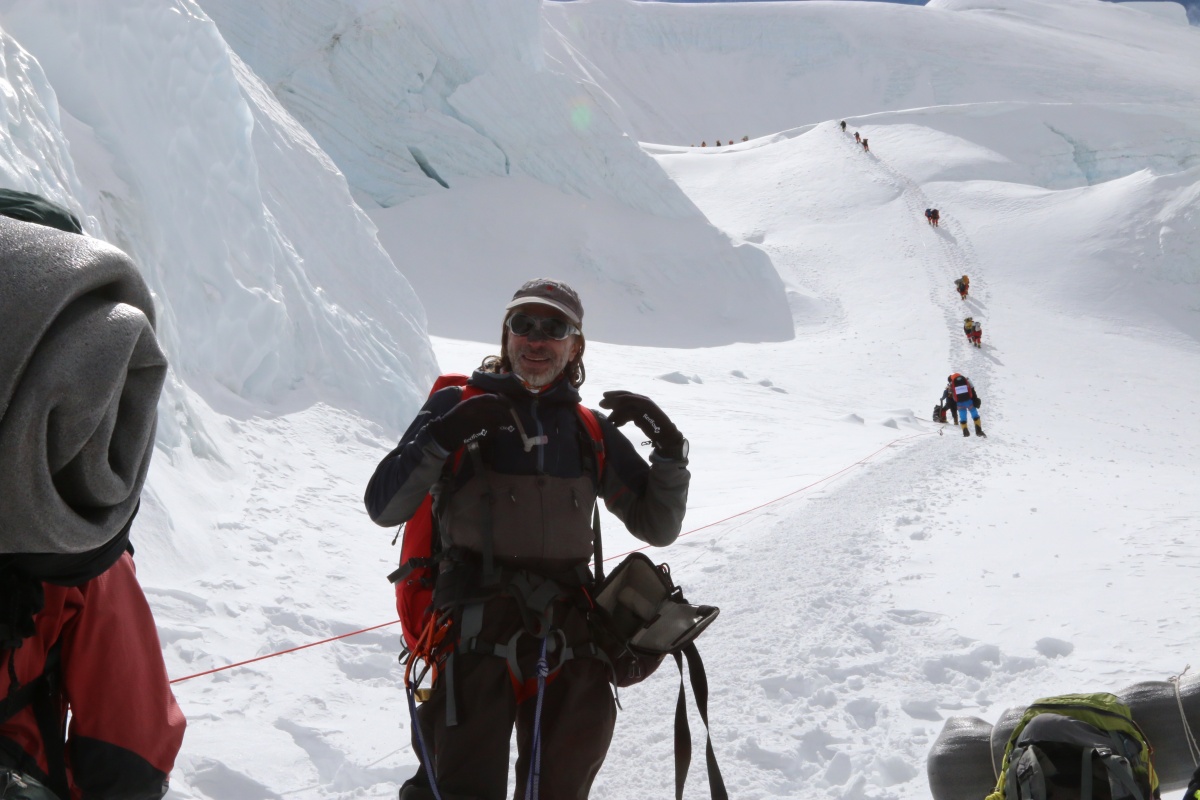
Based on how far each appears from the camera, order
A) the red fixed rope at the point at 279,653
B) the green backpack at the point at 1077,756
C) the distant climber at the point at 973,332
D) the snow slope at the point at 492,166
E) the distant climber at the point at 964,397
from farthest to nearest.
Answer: the snow slope at the point at 492,166 → the distant climber at the point at 973,332 → the distant climber at the point at 964,397 → the red fixed rope at the point at 279,653 → the green backpack at the point at 1077,756

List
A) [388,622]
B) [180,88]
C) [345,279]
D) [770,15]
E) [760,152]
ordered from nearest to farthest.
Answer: [388,622] < [180,88] < [345,279] < [760,152] < [770,15]

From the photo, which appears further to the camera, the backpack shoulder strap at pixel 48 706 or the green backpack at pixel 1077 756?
the green backpack at pixel 1077 756

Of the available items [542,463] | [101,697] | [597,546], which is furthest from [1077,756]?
[101,697]

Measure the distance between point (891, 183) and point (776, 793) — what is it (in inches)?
1511

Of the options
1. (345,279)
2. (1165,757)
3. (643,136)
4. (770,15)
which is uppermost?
(770,15)

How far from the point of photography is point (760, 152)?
4541 cm

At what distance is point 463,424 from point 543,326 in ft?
1.48

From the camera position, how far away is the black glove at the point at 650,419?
2.92 m

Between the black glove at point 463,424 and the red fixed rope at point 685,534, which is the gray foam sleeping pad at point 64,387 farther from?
the red fixed rope at point 685,534

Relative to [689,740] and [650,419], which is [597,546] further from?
[689,740]

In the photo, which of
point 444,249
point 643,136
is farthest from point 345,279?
point 643,136

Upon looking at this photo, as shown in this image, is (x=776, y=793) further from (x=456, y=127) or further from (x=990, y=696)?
(x=456, y=127)

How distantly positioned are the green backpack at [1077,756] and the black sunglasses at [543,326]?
1671 millimetres

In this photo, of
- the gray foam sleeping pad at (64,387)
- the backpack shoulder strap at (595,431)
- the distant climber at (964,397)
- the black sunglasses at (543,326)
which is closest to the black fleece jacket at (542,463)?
the backpack shoulder strap at (595,431)
